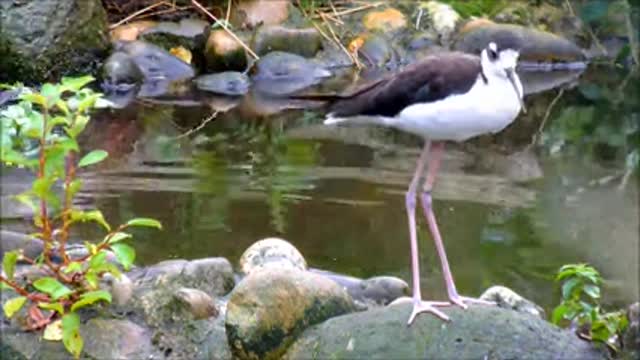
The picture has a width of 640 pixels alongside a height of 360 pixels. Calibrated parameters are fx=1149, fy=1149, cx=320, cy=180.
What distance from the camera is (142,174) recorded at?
22.4 feet

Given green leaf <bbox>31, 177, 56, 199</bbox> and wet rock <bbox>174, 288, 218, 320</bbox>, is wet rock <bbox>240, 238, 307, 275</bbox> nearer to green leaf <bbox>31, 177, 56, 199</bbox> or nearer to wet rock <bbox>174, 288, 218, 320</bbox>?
wet rock <bbox>174, 288, 218, 320</bbox>

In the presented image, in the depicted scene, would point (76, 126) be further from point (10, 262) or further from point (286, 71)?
point (286, 71)

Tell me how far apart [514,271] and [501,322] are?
1.86 m

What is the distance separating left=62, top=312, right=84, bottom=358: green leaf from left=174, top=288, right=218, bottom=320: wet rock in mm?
611

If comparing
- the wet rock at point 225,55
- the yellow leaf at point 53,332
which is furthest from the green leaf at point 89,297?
the wet rock at point 225,55

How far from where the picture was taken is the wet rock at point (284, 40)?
11500mm

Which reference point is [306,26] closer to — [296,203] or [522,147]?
[522,147]

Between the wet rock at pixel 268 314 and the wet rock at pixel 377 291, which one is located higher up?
A: the wet rock at pixel 268 314

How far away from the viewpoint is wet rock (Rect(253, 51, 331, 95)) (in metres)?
11.0

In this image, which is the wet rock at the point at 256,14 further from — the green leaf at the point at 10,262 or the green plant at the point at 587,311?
the green leaf at the point at 10,262

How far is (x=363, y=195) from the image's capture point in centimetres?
664

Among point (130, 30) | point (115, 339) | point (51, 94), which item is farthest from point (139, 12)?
point (51, 94)

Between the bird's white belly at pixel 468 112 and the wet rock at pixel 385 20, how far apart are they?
9.13m

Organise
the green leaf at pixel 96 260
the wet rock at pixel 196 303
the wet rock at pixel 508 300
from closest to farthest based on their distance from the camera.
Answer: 1. the green leaf at pixel 96 260
2. the wet rock at pixel 196 303
3. the wet rock at pixel 508 300
